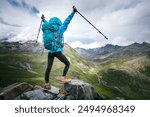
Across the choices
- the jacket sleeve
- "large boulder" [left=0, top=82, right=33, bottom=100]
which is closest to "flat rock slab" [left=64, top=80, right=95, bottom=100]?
"large boulder" [left=0, top=82, right=33, bottom=100]

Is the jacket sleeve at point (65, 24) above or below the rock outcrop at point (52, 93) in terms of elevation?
above

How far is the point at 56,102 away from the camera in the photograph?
11.3 metres

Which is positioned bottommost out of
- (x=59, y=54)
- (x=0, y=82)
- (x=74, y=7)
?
(x=0, y=82)

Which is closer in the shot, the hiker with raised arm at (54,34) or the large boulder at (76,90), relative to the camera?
the hiker with raised arm at (54,34)

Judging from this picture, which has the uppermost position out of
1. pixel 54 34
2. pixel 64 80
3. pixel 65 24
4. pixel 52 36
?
pixel 65 24

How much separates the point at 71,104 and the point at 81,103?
53 cm

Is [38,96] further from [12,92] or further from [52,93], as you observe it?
[12,92]

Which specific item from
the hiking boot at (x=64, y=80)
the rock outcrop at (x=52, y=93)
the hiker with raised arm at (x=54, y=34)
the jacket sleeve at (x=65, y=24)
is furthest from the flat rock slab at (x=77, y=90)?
the jacket sleeve at (x=65, y=24)

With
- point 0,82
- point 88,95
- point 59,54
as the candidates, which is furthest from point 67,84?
point 0,82

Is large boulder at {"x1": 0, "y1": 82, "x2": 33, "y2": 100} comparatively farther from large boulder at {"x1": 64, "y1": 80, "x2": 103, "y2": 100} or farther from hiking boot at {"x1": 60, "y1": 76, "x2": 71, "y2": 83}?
hiking boot at {"x1": 60, "y1": 76, "x2": 71, "y2": 83}

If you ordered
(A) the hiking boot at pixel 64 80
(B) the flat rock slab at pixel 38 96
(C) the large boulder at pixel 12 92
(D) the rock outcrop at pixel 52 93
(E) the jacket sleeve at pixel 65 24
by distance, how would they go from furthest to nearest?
1. (C) the large boulder at pixel 12 92
2. (A) the hiking boot at pixel 64 80
3. (D) the rock outcrop at pixel 52 93
4. (B) the flat rock slab at pixel 38 96
5. (E) the jacket sleeve at pixel 65 24

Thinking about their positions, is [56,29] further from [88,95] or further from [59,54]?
[88,95]

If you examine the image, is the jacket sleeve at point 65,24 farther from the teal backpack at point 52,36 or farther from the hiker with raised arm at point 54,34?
the teal backpack at point 52,36

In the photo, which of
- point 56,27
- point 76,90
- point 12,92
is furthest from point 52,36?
point 12,92
